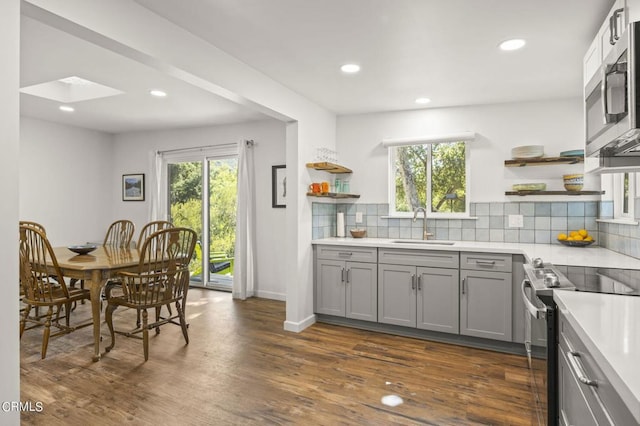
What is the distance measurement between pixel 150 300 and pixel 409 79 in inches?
112

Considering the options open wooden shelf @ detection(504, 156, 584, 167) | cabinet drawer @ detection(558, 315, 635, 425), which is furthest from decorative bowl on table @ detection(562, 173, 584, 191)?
cabinet drawer @ detection(558, 315, 635, 425)

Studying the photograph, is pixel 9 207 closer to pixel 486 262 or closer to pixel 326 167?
pixel 326 167

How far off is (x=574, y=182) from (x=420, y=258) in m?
1.56

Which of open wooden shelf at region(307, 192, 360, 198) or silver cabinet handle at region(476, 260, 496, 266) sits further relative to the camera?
open wooden shelf at region(307, 192, 360, 198)

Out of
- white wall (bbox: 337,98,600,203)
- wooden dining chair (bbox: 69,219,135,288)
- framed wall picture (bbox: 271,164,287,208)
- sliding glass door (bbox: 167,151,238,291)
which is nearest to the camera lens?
white wall (bbox: 337,98,600,203)

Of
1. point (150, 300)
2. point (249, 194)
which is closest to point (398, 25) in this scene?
point (150, 300)

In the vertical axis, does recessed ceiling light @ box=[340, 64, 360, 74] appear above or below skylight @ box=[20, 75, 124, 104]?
below

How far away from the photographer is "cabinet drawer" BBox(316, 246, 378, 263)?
3.78 m

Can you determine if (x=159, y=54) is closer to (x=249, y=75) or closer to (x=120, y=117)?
(x=249, y=75)

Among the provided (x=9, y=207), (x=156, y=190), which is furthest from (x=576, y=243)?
(x=156, y=190)

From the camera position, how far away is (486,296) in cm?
332

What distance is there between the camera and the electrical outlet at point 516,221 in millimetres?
3834

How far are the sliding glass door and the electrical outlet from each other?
3513 mm

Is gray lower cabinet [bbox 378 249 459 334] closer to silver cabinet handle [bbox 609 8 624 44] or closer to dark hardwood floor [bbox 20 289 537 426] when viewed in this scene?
dark hardwood floor [bbox 20 289 537 426]
